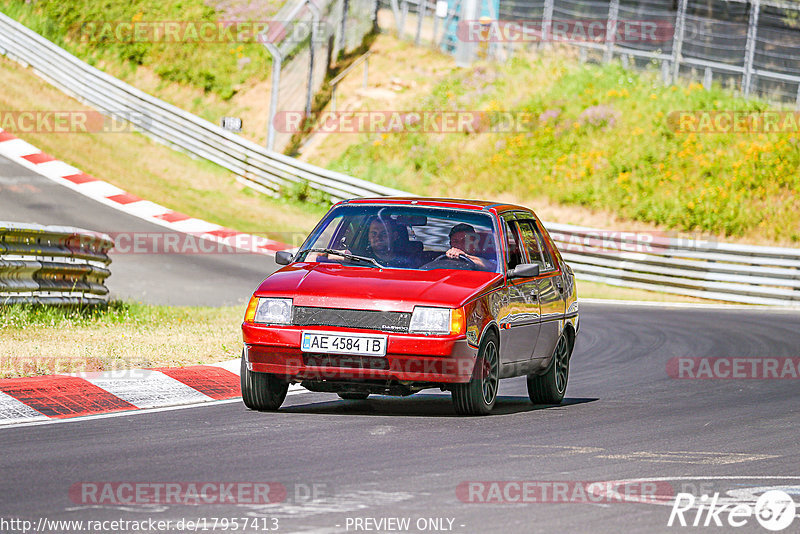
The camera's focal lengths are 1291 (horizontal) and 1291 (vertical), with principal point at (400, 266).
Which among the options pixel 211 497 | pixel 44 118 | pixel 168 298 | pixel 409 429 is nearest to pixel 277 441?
pixel 409 429

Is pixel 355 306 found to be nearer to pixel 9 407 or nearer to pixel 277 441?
pixel 277 441

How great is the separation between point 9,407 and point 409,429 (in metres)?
2.69

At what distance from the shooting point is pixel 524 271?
31.8 ft

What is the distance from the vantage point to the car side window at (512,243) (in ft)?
33.3

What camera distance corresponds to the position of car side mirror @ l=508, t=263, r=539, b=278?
9.70m

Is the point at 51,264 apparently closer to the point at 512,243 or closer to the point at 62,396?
the point at 62,396

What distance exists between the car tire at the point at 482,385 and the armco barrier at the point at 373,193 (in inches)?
673

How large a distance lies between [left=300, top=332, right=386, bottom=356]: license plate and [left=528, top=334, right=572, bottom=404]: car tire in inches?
91.8

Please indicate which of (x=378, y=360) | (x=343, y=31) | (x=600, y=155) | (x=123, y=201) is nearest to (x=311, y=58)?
(x=343, y=31)

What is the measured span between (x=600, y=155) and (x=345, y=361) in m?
26.8

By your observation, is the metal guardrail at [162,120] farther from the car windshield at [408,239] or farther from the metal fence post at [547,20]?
the car windshield at [408,239]
